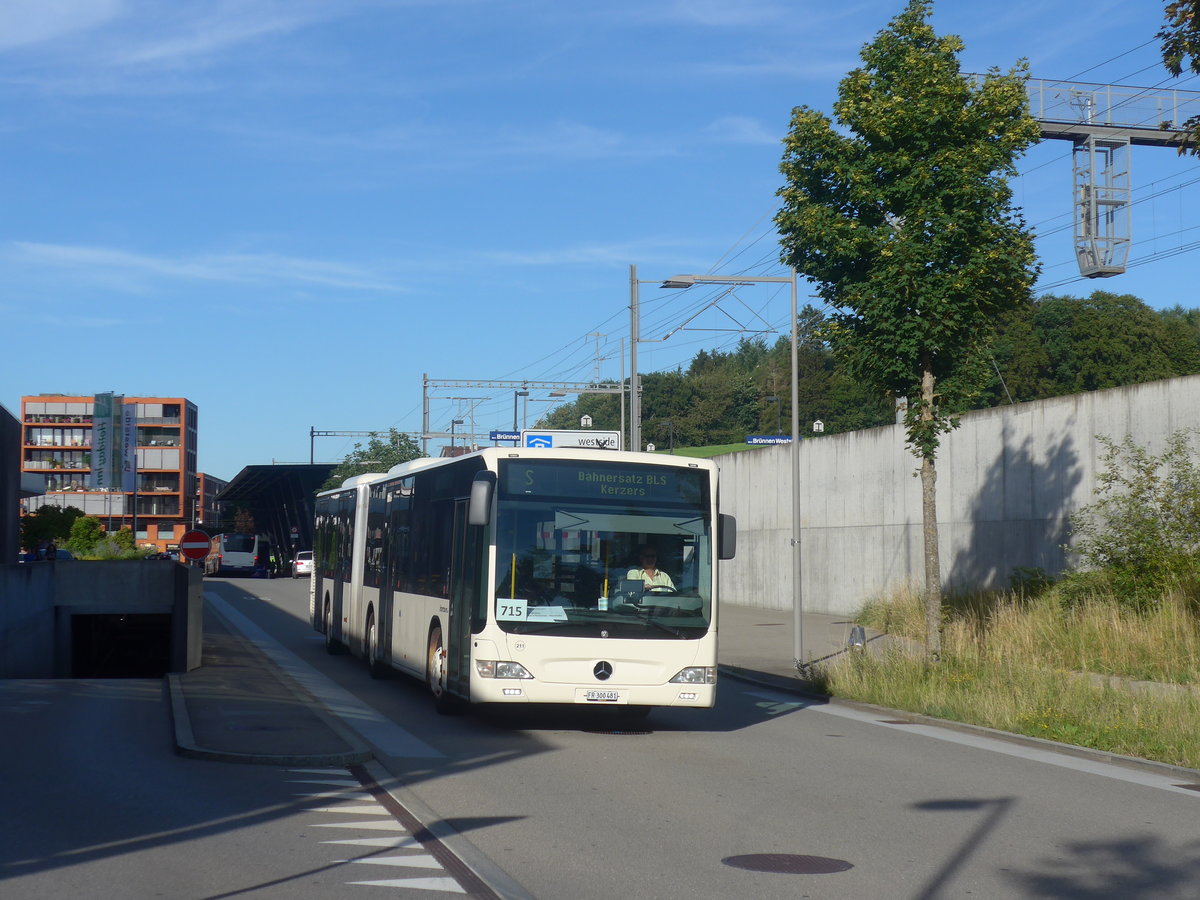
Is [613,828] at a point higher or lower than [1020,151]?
lower

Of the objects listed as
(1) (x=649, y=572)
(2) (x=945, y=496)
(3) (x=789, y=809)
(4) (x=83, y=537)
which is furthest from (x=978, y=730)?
(4) (x=83, y=537)

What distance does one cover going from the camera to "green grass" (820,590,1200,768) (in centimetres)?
1335

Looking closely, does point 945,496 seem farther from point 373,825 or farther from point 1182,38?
point 373,825

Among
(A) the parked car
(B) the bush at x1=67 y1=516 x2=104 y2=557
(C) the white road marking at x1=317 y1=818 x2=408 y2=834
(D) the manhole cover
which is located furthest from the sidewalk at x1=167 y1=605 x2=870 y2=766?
(A) the parked car

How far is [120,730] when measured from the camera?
1405cm

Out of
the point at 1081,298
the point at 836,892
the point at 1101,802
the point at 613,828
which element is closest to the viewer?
the point at 836,892

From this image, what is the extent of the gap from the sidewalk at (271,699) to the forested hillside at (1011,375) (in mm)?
18380

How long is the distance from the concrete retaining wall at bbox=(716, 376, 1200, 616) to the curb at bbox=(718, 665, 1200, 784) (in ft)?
24.8

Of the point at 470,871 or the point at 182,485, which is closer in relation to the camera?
the point at 470,871

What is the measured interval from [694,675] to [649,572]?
1.14 m

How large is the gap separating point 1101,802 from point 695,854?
385cm

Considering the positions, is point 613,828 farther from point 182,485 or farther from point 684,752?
point 182,485

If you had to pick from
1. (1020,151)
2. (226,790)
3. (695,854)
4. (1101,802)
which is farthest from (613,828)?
(1020,151)

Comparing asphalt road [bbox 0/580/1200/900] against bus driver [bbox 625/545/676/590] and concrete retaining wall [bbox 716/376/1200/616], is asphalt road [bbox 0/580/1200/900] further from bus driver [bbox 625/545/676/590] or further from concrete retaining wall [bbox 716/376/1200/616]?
concrete retaining wall [bbox 716/376/1200/616]
